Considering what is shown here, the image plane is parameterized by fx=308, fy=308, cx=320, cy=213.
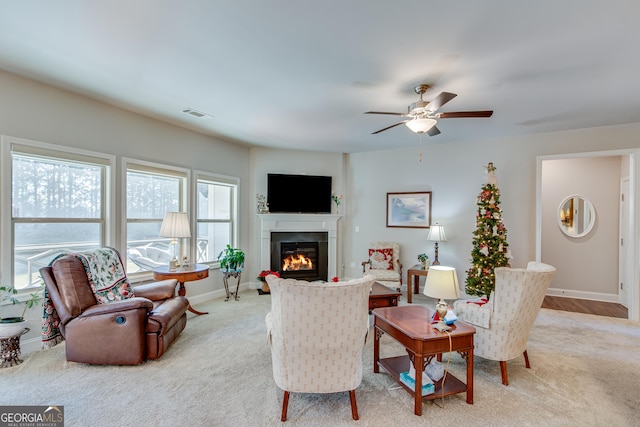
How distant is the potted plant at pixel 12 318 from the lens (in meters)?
2.69

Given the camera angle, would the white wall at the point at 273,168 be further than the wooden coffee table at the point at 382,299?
Yes

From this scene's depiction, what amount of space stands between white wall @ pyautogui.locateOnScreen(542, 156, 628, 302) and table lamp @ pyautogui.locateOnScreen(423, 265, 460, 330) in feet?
13.6

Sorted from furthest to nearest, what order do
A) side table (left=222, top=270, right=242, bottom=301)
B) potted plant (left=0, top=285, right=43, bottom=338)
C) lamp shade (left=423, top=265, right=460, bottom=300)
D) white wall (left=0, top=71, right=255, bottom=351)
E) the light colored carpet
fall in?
side table (left=222, top=270, right=242, bottom=301)
white wall (left=0, top=71, right=255, bottom=351)
potted plant (left=0, top=285, right=43, bottom=338)
lamp shade (left=423, top=265, right=460, bottom=300)
the light colored carpet

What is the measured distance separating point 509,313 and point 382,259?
10.2 ft

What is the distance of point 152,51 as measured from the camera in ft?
8.32

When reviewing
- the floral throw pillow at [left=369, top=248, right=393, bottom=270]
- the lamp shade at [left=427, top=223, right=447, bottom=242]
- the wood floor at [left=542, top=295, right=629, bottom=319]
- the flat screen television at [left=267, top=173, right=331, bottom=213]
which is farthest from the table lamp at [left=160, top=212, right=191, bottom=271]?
the wood floor at [left=542, top=295, right=629, bottom=319]

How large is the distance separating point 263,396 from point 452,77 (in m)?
3.23

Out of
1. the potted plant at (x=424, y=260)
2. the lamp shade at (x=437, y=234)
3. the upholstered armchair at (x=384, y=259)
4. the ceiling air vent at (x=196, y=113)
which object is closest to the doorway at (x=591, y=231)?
the lamp shade at (x=437, y=234)

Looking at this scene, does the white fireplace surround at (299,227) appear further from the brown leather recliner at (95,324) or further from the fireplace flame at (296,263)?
the brown leather recliner at (95,324)

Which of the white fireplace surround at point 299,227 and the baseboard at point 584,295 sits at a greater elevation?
the white fireplace surround at point 299,227

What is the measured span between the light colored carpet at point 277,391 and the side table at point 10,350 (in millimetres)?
86

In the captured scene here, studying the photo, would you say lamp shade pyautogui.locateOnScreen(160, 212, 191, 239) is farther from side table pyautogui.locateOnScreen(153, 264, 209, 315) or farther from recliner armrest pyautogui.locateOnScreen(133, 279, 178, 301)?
recliner armrest pyautogui.locateOnScreen(133, 279, 178, 301)

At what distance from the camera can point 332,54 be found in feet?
8.28

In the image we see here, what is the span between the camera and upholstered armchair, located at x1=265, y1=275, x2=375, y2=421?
1965mm
